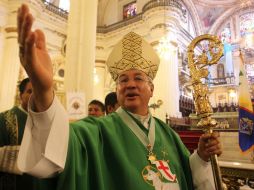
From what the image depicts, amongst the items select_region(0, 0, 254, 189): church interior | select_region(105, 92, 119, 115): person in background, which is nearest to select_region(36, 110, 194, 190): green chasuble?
select_region(0, 0, 254, 189): church interior

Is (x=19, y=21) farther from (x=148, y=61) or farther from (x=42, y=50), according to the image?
(x=148, y=61)

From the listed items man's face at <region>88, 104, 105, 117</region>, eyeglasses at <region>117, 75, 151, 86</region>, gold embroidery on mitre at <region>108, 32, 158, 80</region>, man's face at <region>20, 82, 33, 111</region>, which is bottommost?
man's face at <region>88, 104, 105, 117</region>

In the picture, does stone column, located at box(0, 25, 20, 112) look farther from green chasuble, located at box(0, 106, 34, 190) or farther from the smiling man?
the smiling man

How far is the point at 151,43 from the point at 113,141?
37.3ft

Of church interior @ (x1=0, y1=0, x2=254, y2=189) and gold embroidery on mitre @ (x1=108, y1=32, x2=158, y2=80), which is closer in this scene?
gold embroidery on mitre @ (x1=108, y1=32, x2=158, y2=80)

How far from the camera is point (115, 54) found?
2234 mm

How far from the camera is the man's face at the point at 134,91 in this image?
1.78 metres

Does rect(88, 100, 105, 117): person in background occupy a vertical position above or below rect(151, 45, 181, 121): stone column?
below

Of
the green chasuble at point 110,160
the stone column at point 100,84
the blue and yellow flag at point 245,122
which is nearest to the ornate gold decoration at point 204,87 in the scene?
the green chasuble at point 110,160

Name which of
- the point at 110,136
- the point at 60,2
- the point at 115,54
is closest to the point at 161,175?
the point at 110,136

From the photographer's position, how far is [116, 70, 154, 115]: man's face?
178 centimetres

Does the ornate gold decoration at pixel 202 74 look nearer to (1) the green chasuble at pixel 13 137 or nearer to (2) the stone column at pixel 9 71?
(1) the green chasuble at pixel 13 137

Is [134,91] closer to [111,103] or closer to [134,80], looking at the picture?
[134,80]

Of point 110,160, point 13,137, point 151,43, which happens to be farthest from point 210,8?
point 110,160
